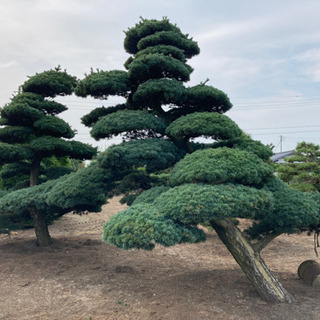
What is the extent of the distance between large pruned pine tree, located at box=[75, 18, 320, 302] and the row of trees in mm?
20

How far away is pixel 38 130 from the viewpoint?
9922mm

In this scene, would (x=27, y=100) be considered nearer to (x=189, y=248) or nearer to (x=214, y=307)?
(x=189, y=248)

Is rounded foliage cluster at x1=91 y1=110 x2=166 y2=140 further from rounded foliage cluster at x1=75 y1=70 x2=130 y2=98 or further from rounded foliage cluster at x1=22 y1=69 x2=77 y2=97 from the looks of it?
rounded foliage cluster at x1=22 y1=69 x2=77 y2=97

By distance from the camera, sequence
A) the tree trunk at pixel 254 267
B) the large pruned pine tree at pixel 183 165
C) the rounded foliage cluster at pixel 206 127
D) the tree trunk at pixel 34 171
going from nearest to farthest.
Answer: the large pruned pine tree at pixel 183 165
the tree trunk at pixel 254 267
the rounded foliage cluster at pixel 206 127
the tree trunk at pixel 34 171

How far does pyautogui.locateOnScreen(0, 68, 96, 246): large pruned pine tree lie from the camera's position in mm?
9242

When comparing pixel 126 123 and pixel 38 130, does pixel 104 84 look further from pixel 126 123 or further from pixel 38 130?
pixel 38 130

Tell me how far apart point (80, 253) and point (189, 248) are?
369 cm

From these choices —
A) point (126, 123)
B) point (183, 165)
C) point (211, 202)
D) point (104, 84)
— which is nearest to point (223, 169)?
point (211, 202)

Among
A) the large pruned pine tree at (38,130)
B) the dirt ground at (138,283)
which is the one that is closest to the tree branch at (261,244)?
the dirt ground at (138,283)

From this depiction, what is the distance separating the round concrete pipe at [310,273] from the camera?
21.3 ft

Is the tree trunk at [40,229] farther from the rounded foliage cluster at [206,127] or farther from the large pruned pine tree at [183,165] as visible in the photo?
the rounded foliage cluster at [206,127]

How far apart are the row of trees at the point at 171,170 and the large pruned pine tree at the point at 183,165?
0.02 meters

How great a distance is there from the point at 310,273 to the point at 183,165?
3.88 meters

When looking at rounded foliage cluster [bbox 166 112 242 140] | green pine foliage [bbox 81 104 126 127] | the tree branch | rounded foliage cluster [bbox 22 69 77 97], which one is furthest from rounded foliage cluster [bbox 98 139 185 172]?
rounded foliage cluster [bbox 22 69 77 97]
